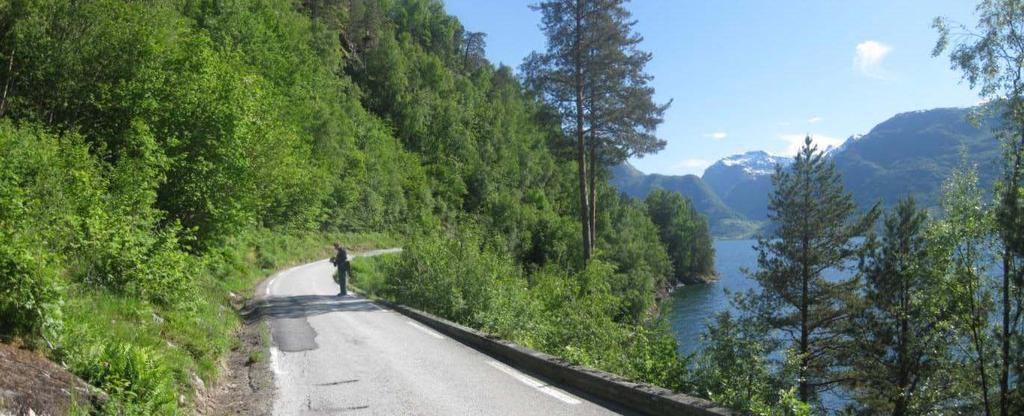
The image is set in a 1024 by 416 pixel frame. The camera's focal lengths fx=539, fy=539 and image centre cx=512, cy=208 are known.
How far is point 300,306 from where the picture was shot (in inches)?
572

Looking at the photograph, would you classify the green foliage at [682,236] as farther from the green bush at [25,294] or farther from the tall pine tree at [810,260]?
the green bush at [25,294]

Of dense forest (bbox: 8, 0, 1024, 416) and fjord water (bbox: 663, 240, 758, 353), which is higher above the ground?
dense forest (bbox: 8, 0, 1024, 416)

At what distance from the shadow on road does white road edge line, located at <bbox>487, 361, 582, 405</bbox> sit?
689 centimetres

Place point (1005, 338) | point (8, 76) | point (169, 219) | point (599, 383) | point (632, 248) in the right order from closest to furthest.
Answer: point (599, 383), point (1005, 338), point (169, 219), point (8, 76), point (632, 248)

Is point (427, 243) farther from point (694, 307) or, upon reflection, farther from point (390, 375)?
point (694, 307)

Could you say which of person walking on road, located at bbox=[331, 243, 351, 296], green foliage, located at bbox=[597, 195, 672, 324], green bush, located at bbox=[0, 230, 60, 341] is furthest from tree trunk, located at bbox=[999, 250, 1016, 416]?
green foliage, located at bbox=[597, 195, 672, 324]

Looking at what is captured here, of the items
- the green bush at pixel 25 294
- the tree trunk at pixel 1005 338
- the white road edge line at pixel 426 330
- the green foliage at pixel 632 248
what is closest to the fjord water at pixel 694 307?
the green foliage at pixel 632 248

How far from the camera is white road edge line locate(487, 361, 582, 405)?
6180mm

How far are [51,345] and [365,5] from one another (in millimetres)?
76815

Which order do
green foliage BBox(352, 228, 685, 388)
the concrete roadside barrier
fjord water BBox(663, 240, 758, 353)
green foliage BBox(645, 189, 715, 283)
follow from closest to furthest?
1. the concrete roadside barrier
2. green foliage BBox(352, 228, 685, 388)
3. fjord water BBox(663, 240, 758, 353)
4. green foliage BBox(645, 189, 715, 283)

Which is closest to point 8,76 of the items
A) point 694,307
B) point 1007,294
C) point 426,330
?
point 426,330

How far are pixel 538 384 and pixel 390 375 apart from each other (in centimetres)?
203

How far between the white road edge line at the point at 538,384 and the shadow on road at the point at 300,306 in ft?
22.6

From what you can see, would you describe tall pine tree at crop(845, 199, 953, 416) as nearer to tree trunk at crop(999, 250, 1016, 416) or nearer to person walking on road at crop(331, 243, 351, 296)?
tree trunk at crop(999, 250, 1016, 416)
